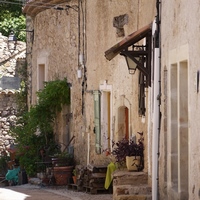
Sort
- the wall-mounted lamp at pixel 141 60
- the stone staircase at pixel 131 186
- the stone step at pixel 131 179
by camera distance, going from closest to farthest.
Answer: the stone staircase at pixel 131 186 → the wall-mounted lamp at pixel 141 60 → the stone step at pixel 131 179

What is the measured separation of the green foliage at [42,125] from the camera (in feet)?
67.8

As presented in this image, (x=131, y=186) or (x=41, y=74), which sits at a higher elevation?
(x=41, y=74)

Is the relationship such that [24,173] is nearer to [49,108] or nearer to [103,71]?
[49,108]

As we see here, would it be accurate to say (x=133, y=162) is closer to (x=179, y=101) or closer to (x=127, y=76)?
(x=127, y=76)

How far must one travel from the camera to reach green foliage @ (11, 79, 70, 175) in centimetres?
2067

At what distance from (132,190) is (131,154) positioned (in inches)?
81.9

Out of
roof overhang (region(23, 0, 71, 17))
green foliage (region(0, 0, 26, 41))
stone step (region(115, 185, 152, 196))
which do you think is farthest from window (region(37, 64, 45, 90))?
stone step (region(115, 185, 152, 196))

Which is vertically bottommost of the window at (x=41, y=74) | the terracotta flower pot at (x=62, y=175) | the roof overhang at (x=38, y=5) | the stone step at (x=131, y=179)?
the terracotta flower pot at (x=62, y=175)

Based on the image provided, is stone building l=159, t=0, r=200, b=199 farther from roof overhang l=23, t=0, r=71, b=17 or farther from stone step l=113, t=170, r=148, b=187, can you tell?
roof overhang l=23, t=0, r=71, b=17

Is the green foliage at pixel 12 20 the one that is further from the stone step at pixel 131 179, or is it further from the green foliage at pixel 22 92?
the stone step at pixel 131 179

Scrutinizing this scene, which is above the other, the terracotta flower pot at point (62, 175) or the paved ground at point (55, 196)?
the terracotta flower pot at point (62, 175)

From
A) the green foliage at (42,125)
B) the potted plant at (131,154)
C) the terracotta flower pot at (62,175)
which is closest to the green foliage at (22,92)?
the green foliage at (42,125)

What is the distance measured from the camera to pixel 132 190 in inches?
493

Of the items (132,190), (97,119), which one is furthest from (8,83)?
(132,190)
